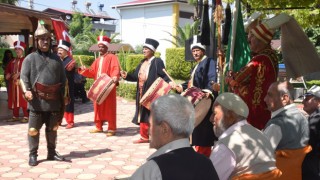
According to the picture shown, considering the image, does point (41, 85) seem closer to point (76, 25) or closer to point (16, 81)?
point (16, 81)

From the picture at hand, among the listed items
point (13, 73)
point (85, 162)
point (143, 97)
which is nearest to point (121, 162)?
point (85, 162)

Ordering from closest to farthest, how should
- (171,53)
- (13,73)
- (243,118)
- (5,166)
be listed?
(243,118) → (5,166) → (13,73) → (171,53)

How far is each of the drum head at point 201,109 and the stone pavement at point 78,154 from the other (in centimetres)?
127

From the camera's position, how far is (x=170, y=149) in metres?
1.99

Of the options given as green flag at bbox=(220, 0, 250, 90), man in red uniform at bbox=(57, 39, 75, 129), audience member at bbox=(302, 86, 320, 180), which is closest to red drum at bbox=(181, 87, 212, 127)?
green flag at bbox=(220, 0, 250, 90)

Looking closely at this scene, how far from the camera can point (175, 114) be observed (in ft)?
6.61

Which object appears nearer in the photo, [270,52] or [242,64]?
[270,52]

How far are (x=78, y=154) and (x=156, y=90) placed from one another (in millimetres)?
1705

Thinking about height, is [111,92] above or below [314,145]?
above

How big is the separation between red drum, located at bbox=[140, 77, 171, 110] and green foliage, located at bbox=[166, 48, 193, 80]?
17110 mm

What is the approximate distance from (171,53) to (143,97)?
18.4 meters

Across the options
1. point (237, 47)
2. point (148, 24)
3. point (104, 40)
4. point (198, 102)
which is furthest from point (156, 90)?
point (148, 24)

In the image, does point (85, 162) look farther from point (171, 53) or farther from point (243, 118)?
point (171, 53)

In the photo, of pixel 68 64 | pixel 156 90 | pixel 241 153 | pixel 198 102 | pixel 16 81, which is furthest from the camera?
pixel 16 81
